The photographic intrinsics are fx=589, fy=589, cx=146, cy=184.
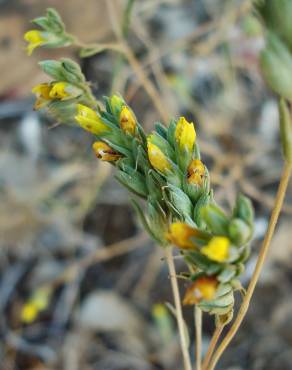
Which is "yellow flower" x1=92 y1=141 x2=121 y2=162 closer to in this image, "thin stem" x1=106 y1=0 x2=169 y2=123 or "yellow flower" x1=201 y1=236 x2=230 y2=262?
"yellow flower" x1=201 y1=236 x2=230 y2=262

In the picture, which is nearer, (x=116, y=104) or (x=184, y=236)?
(x=184, y=236)

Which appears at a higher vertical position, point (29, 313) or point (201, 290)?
point (201, 290)

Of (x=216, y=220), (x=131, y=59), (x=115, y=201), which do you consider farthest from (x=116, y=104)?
(x=115, y=201)

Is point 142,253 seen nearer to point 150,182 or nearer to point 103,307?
point 103,307

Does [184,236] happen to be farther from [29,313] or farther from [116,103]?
[29,313]

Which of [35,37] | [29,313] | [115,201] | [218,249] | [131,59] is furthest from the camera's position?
[115,201]

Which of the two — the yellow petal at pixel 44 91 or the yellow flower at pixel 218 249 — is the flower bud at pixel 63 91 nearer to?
the yellow petal at pixel 44 91

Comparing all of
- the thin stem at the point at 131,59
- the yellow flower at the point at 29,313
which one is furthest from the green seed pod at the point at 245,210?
the yellow flower at the point at 29,313

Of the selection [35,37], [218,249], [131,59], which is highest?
[35,37]
